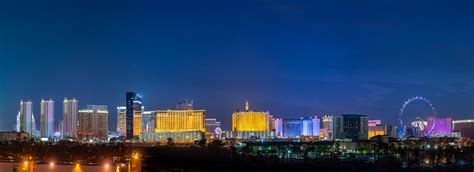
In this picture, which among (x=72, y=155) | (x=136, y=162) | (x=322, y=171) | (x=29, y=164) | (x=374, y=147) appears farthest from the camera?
(x=374, y=147)

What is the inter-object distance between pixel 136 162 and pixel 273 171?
1727 inches

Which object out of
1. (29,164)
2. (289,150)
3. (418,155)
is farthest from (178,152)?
(29,164)

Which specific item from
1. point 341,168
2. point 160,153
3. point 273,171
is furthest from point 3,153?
point 341,168

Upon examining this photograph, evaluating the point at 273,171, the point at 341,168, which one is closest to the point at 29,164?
the point at 273,171

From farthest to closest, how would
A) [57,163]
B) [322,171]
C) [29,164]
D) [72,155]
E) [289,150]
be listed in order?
[289,150]
[72,155]
[57,163]
[322,171]
[29,164]

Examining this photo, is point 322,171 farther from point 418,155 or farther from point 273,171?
point 418,155

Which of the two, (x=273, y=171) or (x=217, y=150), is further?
(x=217, y=150)

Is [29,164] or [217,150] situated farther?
[217,150]

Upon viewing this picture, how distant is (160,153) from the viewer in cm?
14762

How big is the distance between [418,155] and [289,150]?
42.8m

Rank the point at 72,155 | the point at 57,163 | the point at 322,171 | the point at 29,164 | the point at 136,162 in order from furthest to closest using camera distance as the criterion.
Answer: the point at 72,155
the point at 57,163
the point at 322,171
the point at 136,162
the point at 29,164

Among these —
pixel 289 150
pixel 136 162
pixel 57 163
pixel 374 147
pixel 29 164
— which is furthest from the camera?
pixel 289 150

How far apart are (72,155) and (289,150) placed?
58583 mm

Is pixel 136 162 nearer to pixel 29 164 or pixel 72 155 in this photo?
pixel 29 164
